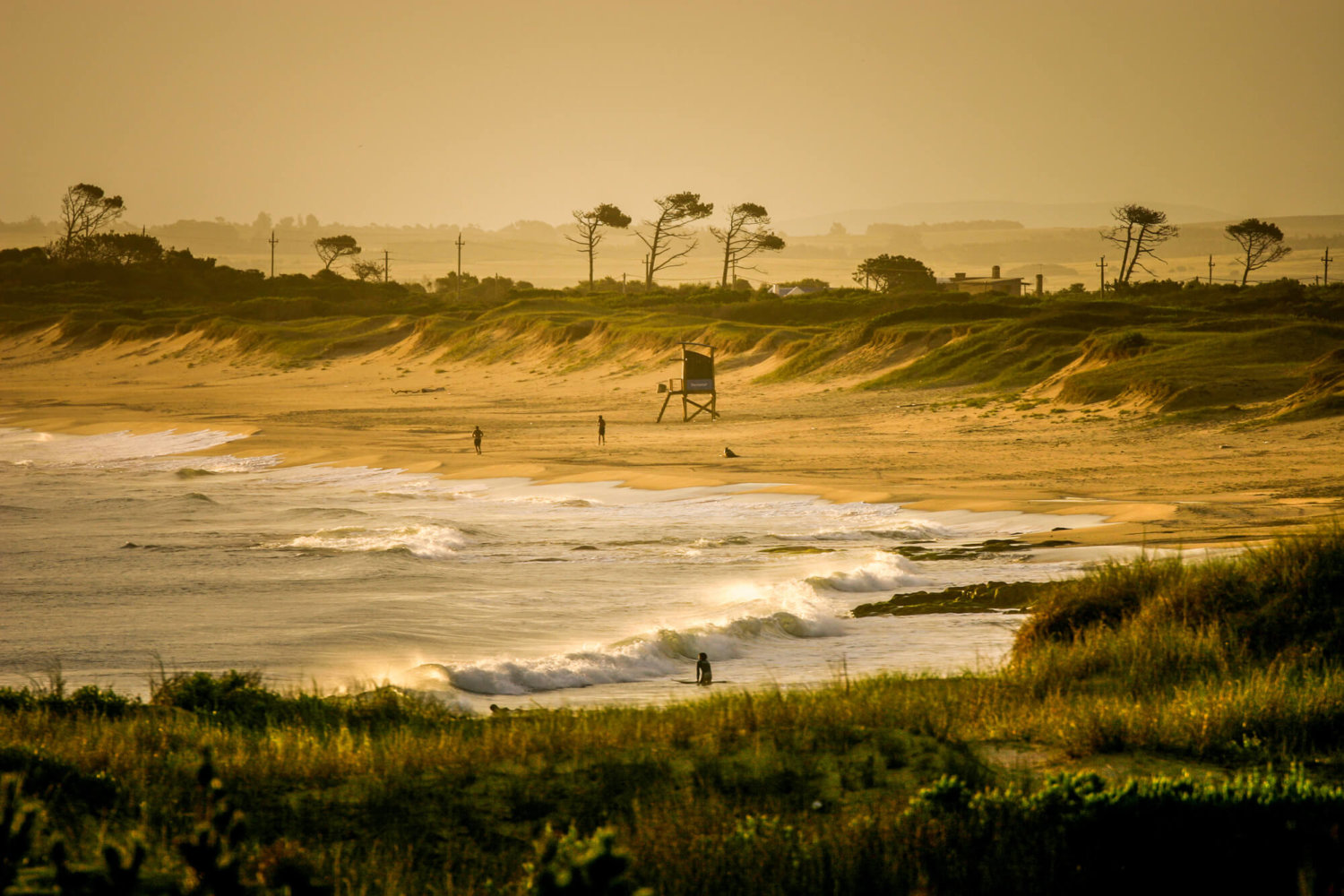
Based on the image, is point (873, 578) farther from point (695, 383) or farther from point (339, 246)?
point (339, 246)

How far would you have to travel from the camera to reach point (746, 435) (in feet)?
116

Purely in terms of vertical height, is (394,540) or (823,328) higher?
(823,328)

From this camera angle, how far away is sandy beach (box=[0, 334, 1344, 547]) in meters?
21.3

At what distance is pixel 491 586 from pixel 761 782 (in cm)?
1178

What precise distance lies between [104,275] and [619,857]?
10826cm

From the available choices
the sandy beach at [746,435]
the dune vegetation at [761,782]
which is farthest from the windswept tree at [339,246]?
the dune vegetation at [761,782]

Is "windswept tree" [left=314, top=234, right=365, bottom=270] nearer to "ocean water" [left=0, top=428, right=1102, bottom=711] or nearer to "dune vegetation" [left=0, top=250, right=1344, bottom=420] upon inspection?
"dune vegetation" [left=0, top=250, right=1344, bottom=420]

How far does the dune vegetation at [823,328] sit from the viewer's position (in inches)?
1300

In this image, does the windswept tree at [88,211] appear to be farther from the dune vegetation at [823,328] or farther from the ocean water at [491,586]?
the ocean water at [491,586]

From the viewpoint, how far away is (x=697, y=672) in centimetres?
1230

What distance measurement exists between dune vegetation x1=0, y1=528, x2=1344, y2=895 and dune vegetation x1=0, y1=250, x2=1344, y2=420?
859 inches

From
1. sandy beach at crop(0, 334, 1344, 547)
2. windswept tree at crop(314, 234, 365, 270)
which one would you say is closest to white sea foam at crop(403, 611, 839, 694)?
sandy beach at crop(0, 334, 1344, 547)

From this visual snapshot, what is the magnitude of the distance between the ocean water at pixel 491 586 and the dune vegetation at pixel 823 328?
14573 mm

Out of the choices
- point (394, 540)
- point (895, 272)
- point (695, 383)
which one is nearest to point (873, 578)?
point (394, 540)
